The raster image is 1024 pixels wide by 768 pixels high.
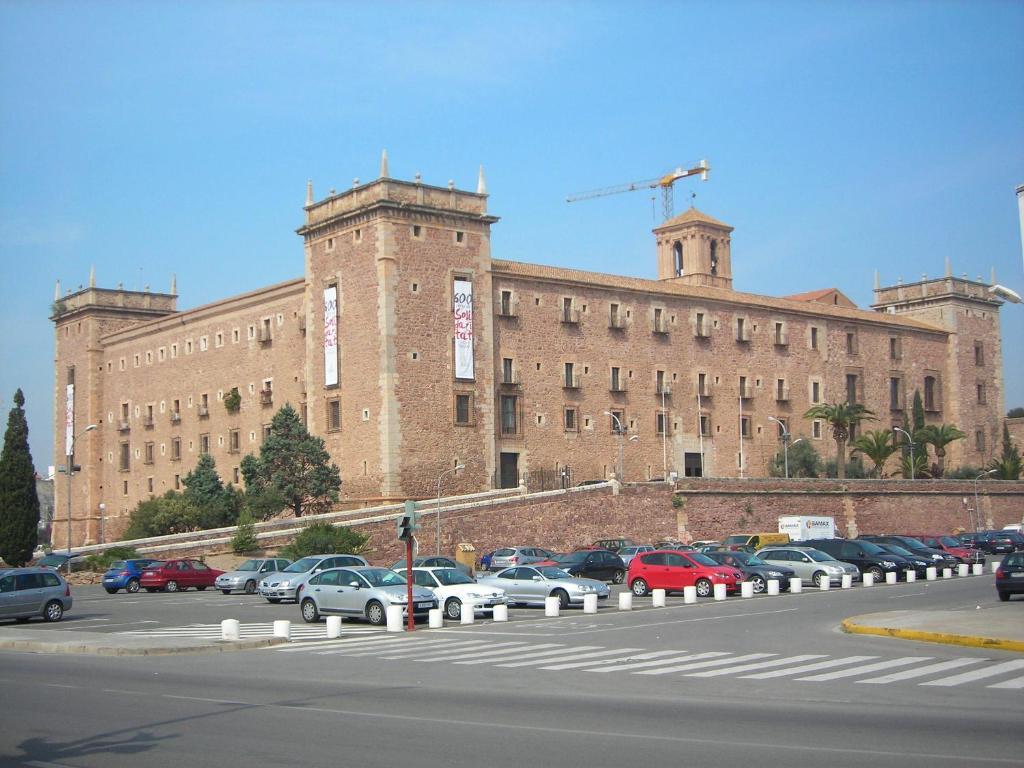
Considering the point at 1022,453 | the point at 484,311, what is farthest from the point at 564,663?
the point at 1022,453

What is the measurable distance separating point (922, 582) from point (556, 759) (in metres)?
33.0

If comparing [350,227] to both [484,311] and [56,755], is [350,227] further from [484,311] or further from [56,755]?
[56,755]

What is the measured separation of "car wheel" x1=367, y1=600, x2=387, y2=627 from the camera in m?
29.1

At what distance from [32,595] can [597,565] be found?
1939 centimetres

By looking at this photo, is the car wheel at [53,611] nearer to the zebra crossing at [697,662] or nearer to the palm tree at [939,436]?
the zebra crossing at [697,662]

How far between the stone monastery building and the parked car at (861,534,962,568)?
20.7m

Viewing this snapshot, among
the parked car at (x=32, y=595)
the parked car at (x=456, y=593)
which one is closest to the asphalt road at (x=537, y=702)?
the parked car at (x=456, y=593)

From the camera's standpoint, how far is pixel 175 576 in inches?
1825

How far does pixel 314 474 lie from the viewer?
59469 millimetres

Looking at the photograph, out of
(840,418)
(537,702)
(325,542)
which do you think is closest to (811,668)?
(537,702)

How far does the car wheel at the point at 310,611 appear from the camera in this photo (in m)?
30.3

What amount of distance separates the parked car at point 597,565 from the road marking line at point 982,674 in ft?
79.2

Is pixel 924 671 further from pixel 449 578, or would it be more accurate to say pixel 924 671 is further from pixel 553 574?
pixel 553 574

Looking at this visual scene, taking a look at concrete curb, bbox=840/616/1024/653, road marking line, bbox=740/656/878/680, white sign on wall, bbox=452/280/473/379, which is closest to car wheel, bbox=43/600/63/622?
concrete curb, bbox=840/616/1024/653
